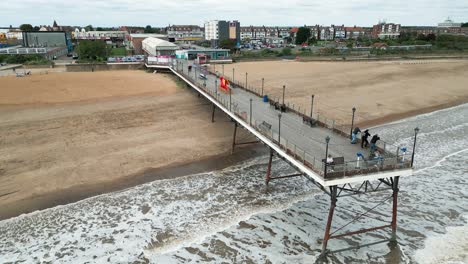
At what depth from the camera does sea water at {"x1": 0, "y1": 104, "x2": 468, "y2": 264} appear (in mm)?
14203

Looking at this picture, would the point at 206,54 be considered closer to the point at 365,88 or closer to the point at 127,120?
the point at 365,88

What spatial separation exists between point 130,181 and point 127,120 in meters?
11.7

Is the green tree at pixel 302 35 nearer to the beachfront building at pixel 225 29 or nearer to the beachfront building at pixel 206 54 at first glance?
the beachfront building at pixel 225 29

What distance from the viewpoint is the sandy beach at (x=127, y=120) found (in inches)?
799

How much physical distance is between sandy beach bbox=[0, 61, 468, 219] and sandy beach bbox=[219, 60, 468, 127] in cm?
17

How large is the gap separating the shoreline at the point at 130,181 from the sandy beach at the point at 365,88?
477 inches

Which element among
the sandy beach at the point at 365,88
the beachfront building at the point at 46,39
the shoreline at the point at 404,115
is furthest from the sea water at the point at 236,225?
the beachfront building at the point at 46,39

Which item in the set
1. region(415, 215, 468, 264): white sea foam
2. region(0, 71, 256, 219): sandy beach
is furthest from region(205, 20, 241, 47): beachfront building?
region(415, 215, 468, 264): white sea foam

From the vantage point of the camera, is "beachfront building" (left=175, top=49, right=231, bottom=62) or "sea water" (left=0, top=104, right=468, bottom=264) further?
"beachfront building" (left=175, top=49, right=231, bottom=62)

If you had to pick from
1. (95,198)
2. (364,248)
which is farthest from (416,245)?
(95,198)

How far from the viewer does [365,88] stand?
152 ft

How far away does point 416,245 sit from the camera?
1498 centimetres

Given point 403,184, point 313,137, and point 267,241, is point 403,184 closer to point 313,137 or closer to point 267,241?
point 313,137

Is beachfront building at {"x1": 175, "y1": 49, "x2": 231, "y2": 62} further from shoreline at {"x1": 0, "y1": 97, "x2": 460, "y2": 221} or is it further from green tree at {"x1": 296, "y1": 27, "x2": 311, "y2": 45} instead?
green tree at {"x1": 296, "y1": 27, "x2": 311, "y2": 45}
